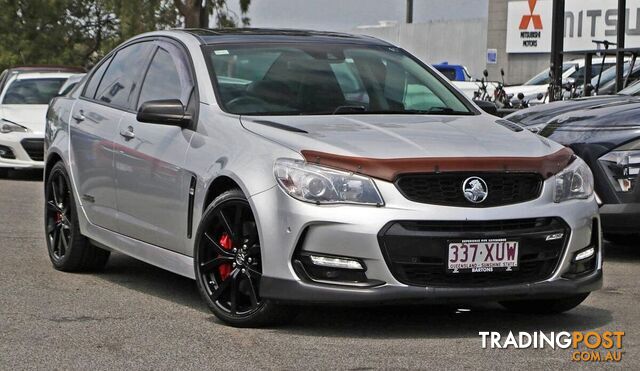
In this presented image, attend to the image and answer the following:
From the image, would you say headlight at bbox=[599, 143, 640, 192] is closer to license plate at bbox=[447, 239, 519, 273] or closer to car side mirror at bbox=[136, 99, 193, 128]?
license plate at bbox=[447, 239, 519, 273]

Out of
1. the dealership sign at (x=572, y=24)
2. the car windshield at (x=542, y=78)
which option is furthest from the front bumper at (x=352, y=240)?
the dealership sign at (x=572, y=24)

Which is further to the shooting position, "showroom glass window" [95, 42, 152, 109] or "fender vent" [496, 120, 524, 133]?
"showroom glass window" [95, 42, 152, 109]

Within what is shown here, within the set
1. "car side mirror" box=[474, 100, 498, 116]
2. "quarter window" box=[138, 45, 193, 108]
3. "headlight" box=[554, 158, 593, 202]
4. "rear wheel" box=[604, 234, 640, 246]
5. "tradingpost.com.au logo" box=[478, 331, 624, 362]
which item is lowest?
"rear wheel" box=[604, 234, 640, 246]

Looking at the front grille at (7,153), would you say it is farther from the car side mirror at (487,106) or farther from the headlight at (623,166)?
the car side mirror at (487,106)

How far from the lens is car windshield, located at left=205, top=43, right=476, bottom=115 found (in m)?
7.29

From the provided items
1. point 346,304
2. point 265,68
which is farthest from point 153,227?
point 346,304

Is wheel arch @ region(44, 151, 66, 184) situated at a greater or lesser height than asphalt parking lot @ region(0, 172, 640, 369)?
greater

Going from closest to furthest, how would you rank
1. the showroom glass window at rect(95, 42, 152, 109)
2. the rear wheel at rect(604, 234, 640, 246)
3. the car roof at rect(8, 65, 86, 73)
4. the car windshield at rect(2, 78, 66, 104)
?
1. the showroom glass window at rect(95, 42, 152, 109)
2. the rear wheel at rect(604, 234, 640, 246)
3. the car windshield at rect(2, 78, 66, 104)
4. the car roof at rect(8, 65, 86, 73)

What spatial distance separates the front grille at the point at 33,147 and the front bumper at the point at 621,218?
10.2 metres

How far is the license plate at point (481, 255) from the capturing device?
20.5ft

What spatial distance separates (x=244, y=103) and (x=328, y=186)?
1.18m

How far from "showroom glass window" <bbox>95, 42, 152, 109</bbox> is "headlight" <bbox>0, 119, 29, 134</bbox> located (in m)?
9.62

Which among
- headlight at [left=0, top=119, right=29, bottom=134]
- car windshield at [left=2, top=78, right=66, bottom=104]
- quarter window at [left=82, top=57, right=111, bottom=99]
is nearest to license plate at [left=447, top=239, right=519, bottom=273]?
quarter window at [left=82, top=57, right=111, bottom=99]

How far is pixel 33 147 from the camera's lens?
17922mm
